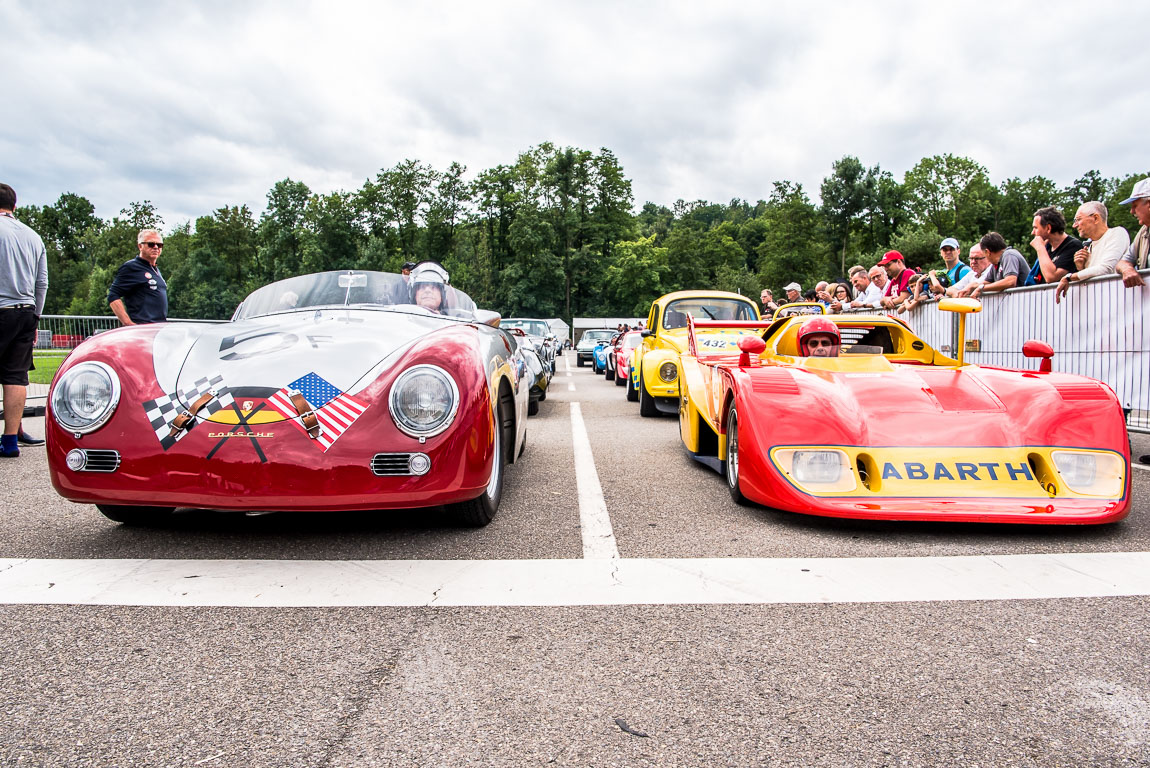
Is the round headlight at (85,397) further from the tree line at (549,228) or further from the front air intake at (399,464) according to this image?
the tree line at (549,228)

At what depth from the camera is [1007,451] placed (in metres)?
3.59

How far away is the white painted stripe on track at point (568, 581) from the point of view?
2.64 m

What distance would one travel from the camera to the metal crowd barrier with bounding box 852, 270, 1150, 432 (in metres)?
A: 5.72

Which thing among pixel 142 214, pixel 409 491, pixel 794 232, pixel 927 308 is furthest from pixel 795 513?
pixel 142 214

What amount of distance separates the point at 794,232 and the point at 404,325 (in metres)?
70.0

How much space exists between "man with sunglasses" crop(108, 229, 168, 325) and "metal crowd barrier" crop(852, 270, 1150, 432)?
7438 mm

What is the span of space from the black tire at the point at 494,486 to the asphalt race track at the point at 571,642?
0.07 metres

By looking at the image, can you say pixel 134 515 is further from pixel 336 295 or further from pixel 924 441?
pixel 924 441

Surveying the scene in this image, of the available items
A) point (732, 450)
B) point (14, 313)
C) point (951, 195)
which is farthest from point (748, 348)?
point (951, 195)

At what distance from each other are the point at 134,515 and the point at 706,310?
7.91 metres

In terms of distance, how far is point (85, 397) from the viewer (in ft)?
10.4

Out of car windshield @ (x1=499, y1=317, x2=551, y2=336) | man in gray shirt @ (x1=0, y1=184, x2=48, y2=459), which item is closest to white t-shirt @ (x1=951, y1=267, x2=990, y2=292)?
man in gray shirt @ (x1=0, y1=184, x2=48, y2=459)

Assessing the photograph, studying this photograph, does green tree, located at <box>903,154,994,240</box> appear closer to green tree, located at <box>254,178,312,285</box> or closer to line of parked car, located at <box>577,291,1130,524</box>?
green tree, located at <box>254,178,312,285</box>

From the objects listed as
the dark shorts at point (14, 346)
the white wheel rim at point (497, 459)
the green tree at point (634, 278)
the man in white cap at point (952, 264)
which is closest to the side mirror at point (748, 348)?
the white wheel rim at point (497, 459)
